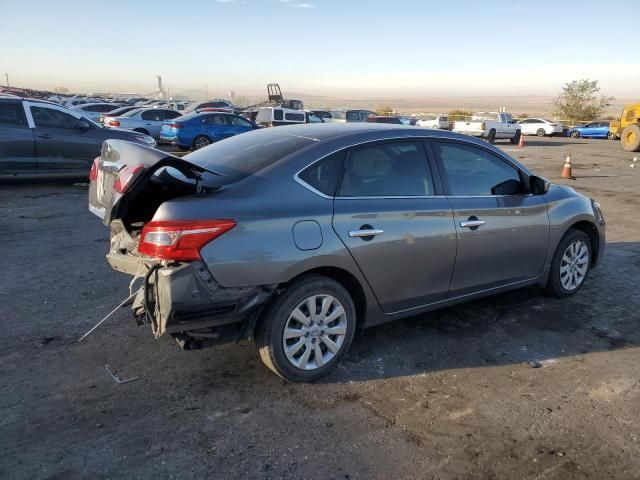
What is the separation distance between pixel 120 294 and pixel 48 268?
125 centimetres

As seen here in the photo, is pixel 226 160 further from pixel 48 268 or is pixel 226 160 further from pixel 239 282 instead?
pixel 48 268

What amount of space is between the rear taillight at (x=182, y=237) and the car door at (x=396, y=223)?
83 cm

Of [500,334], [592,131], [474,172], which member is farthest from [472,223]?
[592,131]

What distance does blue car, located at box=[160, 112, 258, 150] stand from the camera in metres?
17.4

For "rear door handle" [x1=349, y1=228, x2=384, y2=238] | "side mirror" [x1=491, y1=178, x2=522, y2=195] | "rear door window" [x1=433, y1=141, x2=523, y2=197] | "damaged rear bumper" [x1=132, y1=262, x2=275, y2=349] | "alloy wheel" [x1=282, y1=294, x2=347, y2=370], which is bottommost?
"alloy wheel" [x1=282, y1=294, x2=347, y2=370]

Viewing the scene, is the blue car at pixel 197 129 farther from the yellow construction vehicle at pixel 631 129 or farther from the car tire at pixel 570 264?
the yellow construction vehicle at pixel 631 129

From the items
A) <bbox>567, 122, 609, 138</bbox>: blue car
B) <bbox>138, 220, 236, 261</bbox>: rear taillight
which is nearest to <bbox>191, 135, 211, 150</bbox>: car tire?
<bbox>138, 220, 236, 261</bbox>: rear taillight

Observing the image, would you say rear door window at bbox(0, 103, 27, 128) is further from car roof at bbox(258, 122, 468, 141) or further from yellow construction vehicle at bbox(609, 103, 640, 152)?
yellow construction vehicle at bbox(609, 103, 640, 152)

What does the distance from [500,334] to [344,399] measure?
168 centimetres

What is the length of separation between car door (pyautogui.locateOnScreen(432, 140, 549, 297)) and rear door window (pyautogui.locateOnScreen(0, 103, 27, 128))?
367 inches

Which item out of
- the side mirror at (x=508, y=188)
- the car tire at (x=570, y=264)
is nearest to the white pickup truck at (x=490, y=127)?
the car tire at (x=570, y=264)

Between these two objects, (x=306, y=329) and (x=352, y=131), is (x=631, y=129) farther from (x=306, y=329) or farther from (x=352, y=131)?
(x=306, y=329)

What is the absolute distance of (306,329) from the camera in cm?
342

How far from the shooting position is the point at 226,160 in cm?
376
